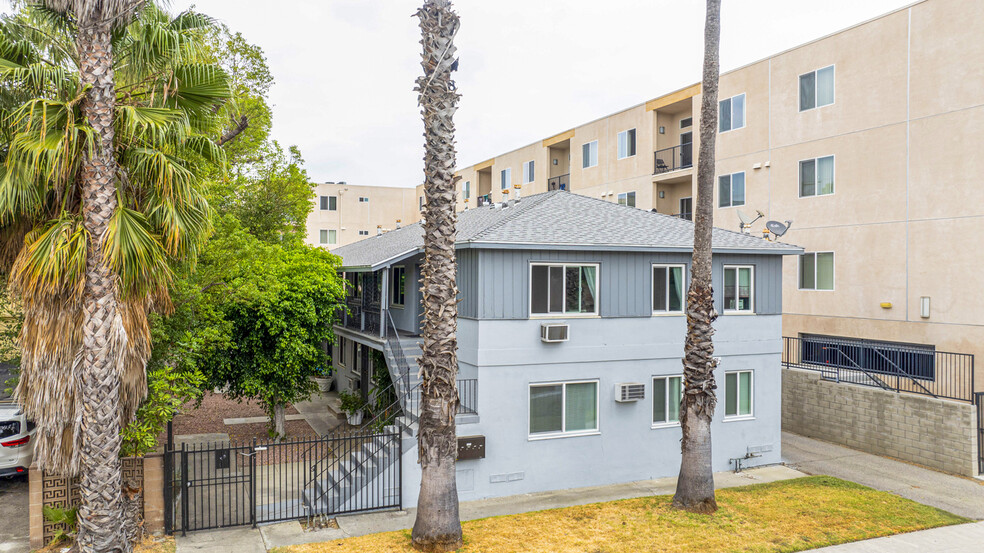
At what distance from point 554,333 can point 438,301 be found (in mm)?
4243

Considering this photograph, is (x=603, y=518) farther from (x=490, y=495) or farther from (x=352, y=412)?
(x=352, y=412)

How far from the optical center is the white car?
13.0 m

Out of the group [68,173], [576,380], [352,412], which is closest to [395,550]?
[576,380]

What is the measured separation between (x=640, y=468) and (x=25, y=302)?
12331 millimetres

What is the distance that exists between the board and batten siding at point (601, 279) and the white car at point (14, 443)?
9.45 metres

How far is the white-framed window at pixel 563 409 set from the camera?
13.8 meters

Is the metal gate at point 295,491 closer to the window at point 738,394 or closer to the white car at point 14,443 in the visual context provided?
the white car at point 14,443

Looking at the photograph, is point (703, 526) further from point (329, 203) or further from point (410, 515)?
point (329, 203)

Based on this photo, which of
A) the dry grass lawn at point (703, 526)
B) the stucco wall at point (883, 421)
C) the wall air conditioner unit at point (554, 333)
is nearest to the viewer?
the dry grass lawn at point (703, 526)

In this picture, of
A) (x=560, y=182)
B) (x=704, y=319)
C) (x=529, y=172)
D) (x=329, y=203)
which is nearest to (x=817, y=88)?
(x=704, y=319)

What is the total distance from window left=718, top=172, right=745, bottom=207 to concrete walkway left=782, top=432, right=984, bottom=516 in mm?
10992

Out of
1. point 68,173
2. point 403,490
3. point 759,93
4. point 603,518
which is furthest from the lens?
point 759,93

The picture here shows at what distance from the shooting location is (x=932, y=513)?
39.7ft

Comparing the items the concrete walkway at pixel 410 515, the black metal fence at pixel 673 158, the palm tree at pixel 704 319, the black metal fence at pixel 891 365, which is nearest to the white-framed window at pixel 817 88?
the black metal fence at pixel 673 158
